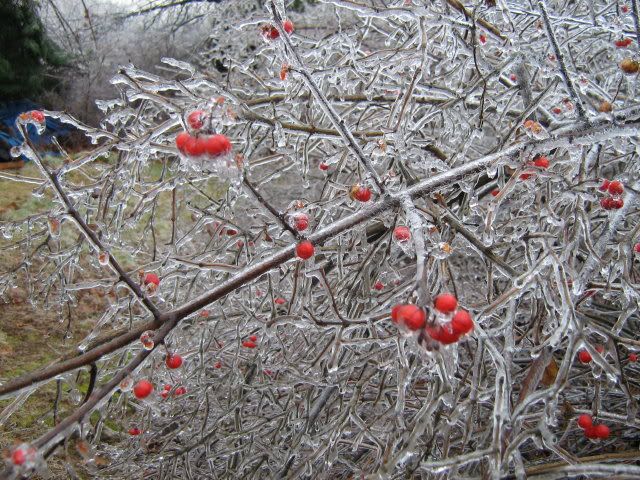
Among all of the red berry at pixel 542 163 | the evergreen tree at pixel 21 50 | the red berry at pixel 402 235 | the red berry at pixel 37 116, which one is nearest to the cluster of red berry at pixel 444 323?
the red berry at pixel 402 235

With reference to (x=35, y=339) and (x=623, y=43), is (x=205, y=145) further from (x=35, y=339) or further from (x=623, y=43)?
(x=35, y=339)

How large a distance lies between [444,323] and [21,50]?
31.6ft

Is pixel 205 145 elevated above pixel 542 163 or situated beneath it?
elevated above

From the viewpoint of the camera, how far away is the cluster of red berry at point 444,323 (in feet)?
2.67

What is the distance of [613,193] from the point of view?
5.17ft

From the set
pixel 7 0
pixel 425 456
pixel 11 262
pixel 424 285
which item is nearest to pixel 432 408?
pixel 425 456

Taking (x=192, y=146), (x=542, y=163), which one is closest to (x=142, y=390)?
(x=192, y=146)

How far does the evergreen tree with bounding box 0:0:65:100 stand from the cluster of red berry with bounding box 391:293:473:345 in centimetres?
862

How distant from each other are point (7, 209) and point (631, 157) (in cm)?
679

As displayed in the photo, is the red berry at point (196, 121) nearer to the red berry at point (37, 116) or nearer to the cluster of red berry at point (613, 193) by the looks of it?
the red berry at point (37, 116)

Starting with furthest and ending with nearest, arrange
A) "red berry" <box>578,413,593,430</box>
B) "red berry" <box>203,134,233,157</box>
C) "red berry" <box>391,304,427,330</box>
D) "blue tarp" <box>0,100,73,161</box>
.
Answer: "blue tarp" <box>0,100,73,161</box> < "red berry" <box>578,413,593,430</box> < "red berry" <box>203,134,233,157</box> < "red berry" <box>391,304,427,330</box>

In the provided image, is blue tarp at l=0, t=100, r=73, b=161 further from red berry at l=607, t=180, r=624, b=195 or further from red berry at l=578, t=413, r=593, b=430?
red berry at l=578, t=413, r=593, b=430

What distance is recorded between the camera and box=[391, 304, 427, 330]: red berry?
2.67 ft

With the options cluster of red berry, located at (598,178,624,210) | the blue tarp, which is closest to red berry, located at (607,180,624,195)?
cluster of red berry, located at (598,178,624,210)
